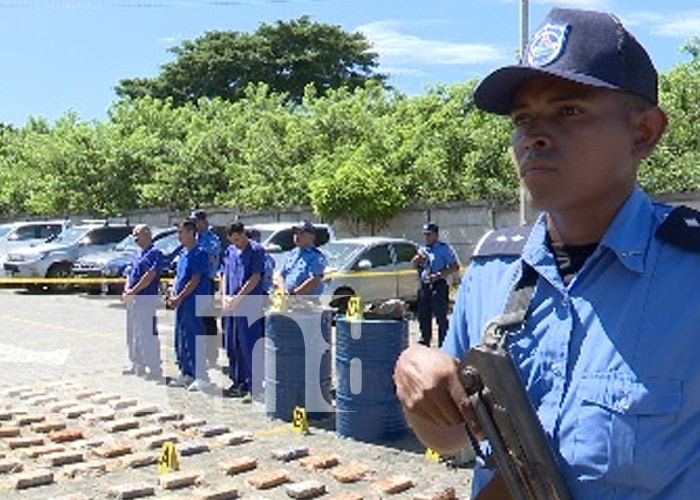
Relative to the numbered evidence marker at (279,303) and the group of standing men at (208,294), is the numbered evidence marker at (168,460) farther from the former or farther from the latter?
the group of standing men at (208,294)

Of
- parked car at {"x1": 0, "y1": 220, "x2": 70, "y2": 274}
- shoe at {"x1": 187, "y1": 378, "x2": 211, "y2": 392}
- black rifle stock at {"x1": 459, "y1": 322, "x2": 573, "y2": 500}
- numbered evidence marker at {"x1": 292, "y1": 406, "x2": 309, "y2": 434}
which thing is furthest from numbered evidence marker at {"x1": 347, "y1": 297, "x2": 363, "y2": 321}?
parked car at {"x1": 0, "y1": 220, "x2": 70, "y2": 274}

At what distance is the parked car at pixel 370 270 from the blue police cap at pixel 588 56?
13071 millimetres

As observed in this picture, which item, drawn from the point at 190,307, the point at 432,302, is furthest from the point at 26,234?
the point at 190,307

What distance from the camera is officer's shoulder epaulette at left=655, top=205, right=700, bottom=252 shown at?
1.52 metres

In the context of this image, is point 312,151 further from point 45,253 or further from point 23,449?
point 23,449

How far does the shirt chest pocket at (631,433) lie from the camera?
1430 mm

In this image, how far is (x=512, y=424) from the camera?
1437 millimetres

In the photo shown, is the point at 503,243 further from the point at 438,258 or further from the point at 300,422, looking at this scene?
the point at 438,258

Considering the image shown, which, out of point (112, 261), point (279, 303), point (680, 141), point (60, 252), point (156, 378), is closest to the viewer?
point (279, 303)

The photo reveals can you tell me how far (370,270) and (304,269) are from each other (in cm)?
657

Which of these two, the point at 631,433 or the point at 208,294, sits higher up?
the point at 631,433

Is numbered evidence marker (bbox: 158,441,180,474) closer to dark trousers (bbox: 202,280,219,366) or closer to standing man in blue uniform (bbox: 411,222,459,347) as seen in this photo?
dark trousers (bbox: 202,280,219,366)

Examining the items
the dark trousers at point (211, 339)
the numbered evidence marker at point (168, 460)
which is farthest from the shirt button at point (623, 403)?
the dark trousers at point (211, 339)

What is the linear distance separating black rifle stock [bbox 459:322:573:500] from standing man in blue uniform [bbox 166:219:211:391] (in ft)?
27.4
